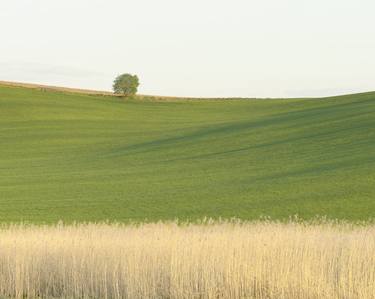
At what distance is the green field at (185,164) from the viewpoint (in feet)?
99.4

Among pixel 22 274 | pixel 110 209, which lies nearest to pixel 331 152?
pixel 110 209

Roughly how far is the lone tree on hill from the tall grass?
85.2m

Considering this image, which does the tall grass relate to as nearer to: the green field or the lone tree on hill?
the green field

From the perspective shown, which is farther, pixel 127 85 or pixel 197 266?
pixel 127 85

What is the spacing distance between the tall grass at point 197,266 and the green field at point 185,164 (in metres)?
12.5

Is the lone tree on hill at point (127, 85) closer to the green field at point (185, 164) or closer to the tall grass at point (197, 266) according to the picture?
the green field at point (185, 164)

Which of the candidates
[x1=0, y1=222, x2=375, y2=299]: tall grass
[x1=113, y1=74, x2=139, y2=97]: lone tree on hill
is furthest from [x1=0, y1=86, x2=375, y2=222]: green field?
[x1=113, y1=74, x2=139, y2=97]: lone tree on hill

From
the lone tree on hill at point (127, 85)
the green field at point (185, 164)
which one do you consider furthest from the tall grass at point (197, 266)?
the lone tree on hill at point (127, 85)

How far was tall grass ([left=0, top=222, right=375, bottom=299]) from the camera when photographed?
1299 centimetres

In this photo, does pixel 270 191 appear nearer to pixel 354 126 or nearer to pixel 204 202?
pixel 204 202

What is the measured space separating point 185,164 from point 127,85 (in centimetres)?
5857

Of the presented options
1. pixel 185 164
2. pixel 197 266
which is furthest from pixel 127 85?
pixel 197 266

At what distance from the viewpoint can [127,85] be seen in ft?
332

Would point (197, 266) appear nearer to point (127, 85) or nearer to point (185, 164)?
point (185, 164)
